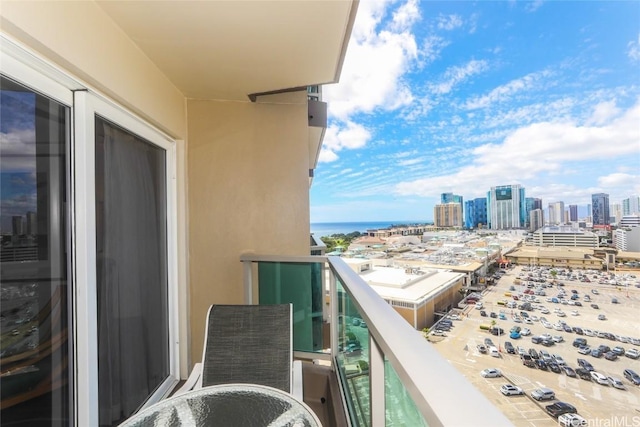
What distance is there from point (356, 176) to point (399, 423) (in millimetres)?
23351

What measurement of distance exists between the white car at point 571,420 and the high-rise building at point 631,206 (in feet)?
8.85

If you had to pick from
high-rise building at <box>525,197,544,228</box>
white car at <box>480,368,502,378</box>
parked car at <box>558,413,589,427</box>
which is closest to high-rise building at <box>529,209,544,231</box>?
high-rise building at <box>525,197,544,228</box>

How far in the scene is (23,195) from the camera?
4.42 feet

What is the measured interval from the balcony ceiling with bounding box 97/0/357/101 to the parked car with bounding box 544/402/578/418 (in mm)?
3354

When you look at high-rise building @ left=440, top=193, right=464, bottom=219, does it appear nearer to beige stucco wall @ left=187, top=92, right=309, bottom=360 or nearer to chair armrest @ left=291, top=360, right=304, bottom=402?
beige stucco wall @ left=187, top=92, right=309, bottom=360

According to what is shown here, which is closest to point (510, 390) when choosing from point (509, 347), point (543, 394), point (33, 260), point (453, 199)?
point (543, 394)

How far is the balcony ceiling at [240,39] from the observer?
1.80 meters

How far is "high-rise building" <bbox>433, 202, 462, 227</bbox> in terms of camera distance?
611 cm

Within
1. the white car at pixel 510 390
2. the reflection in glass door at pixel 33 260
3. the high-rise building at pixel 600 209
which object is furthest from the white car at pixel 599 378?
the reflection in glass door at pixel 33 260

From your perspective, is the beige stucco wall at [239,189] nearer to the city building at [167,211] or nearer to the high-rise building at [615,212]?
the city building at [167,211]

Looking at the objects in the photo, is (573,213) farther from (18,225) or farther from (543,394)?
(18,225)

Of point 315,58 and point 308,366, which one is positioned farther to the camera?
point 308,366

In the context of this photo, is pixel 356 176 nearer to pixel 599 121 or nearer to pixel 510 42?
pixel 510 42

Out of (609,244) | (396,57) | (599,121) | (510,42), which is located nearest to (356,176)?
(396,57)
